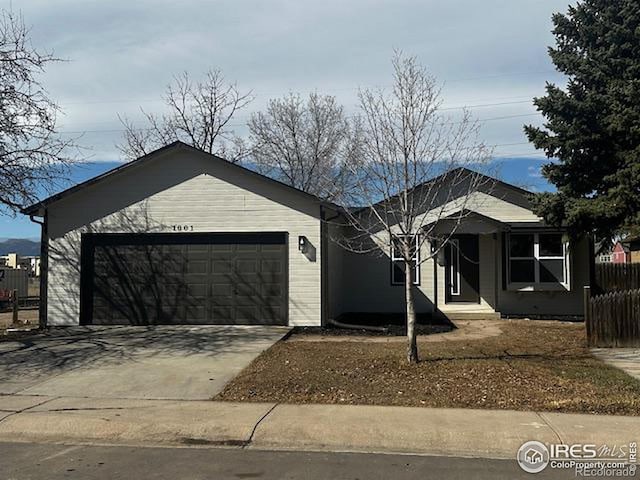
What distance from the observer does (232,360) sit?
1116 centimetres

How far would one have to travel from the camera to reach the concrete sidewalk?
21.2 ft

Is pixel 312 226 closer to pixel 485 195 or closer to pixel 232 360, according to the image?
pixel 232 360

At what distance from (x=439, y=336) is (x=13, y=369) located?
9.13 m

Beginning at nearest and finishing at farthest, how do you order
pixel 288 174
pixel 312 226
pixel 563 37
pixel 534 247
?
1. pixel 312 226
2. pixel 563 37
3. pixel 534 247
4. pixel 288 174

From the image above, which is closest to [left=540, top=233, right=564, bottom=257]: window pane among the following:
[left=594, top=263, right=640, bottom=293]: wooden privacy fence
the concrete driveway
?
[left=594, top=263, right=640, bottom=293]: wooden privacy fence

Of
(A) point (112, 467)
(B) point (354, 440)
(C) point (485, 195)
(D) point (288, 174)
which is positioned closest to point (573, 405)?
(B) point (354, 440)

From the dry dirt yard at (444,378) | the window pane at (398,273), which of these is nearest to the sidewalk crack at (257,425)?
the dry dirt yard at (444,378)

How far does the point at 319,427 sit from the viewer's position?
22.7 ft

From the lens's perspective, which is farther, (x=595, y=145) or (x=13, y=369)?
(x=595, y=145)

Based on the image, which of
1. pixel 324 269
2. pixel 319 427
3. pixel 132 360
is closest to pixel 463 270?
pixel 324 269

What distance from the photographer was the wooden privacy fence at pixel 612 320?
12.6m

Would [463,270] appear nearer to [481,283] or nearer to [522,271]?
[481,283]

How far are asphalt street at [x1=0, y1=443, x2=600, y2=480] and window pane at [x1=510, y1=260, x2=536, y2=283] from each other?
13567 millimetres

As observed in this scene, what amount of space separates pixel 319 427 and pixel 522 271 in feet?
44.6
